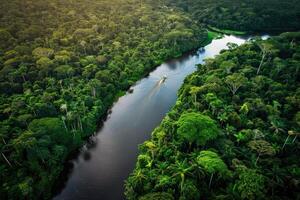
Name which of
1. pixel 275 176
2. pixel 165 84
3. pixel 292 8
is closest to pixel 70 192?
pixel 275 176

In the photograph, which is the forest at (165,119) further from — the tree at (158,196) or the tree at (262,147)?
the tree at (158,196)

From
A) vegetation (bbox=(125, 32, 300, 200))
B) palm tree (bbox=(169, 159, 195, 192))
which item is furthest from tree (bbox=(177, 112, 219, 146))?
palm tree (bbox=(169, 159, 195, 192))

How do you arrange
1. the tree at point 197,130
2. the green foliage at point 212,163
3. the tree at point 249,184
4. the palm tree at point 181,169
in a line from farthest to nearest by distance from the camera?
the tree at point 197,130 < the green foliage at point 212,163 < the palm tree at point 181,169 < the tree at point 249,184

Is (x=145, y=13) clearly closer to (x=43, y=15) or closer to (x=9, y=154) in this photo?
(x=43, y=15)

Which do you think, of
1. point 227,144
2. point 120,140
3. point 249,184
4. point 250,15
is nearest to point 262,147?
point 227,144

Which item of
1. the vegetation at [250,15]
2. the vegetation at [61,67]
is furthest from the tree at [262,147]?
the vegetation at [250,15]

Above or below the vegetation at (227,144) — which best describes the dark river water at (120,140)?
below

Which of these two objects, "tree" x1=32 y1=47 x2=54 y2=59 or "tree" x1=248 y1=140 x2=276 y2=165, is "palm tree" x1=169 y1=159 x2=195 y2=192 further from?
"tree" x1=32 y1=47 x2=54 y2=59
